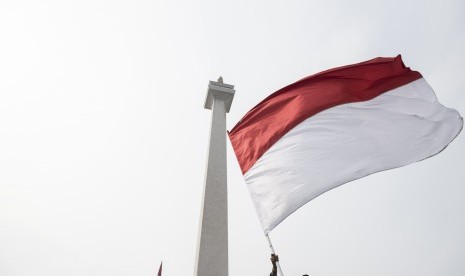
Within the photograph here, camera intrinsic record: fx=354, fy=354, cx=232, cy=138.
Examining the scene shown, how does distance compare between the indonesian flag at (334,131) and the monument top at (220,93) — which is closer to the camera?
the indonesian flag at (334,131)

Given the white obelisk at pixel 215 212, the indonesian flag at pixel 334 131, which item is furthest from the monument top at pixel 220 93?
the indonesian flag at pixel 334 131

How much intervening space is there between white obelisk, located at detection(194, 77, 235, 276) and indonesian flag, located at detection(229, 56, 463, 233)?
139 centimetres

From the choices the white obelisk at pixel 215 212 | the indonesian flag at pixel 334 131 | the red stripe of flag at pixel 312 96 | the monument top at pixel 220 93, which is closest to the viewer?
the indonesian flag at pixel 334 131

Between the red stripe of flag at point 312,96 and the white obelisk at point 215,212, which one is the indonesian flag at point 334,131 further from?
the white obelisk at point 215,212

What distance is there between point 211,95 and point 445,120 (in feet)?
21.4

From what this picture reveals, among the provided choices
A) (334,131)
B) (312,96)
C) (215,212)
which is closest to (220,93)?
(312,96)

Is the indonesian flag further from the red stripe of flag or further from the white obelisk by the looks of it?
the white obelisk

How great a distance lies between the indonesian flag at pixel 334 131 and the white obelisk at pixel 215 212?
1.39 metres

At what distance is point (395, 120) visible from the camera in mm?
6836

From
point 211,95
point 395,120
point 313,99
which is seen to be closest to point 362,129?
point 395,120

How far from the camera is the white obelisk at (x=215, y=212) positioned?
677cm

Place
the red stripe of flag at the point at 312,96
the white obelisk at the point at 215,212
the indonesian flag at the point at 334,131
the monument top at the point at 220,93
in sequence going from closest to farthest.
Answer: the indonesian flag at the point at 334,131, the white obelisk at the point at 215,212, the red stripe of flag at the point at 312,96, the monument top at the point at 220,93

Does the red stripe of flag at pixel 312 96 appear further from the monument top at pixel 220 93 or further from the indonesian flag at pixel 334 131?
the monument top at pixel 220 93

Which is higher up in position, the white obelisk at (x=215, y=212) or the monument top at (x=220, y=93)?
the monument top at (x=220, y=93)
